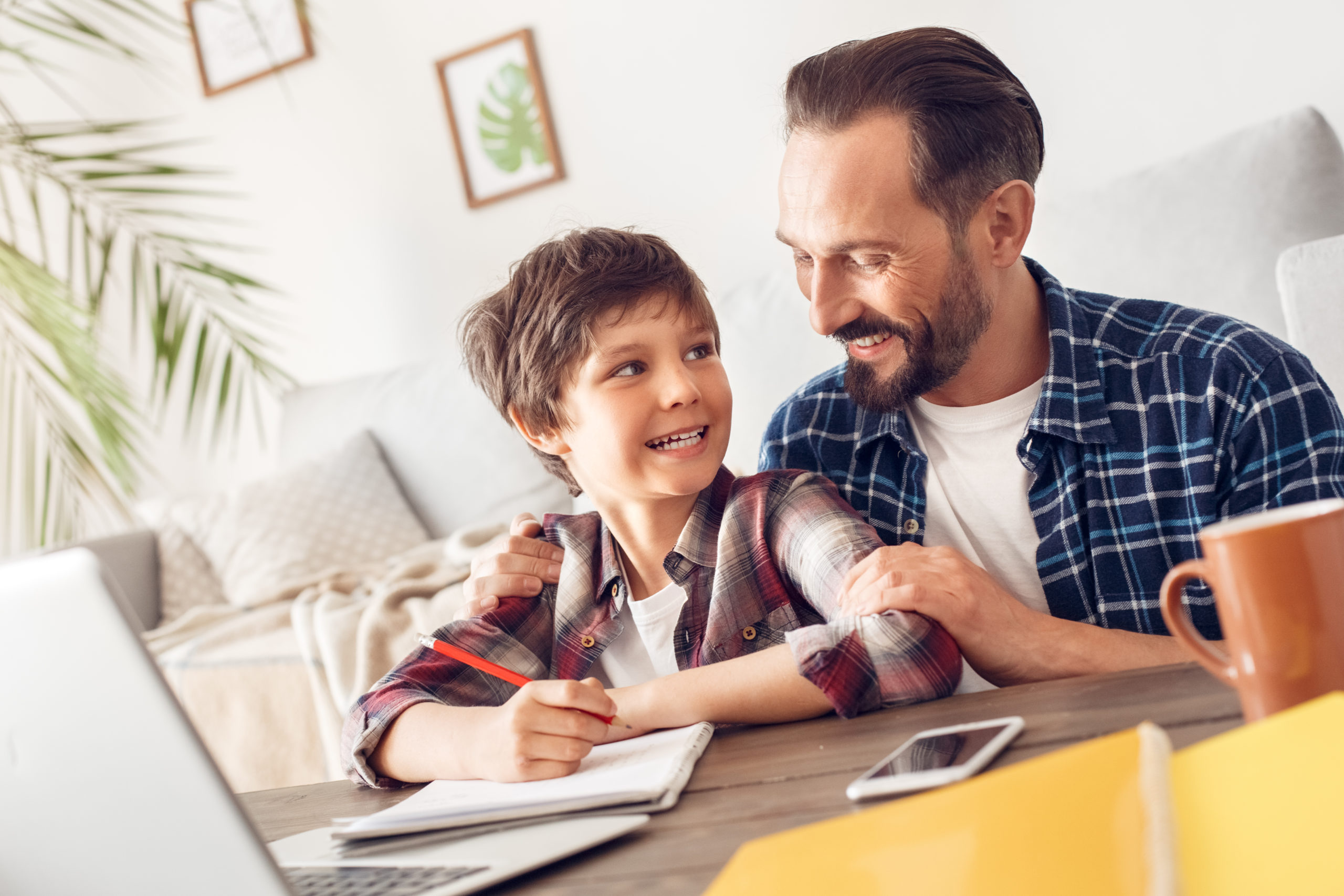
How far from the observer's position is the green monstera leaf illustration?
2922 mm

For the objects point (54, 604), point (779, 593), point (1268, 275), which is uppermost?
point (54, 604)

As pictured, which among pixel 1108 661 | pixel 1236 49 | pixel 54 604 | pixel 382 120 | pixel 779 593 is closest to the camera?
pixel 54 604

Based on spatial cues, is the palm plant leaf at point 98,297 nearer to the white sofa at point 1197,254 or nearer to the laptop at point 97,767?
the white sofa at point 1197,254

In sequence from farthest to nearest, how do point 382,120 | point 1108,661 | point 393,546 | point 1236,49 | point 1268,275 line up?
point 382,120, point 393,546, point 1236,49, point 1268,275, point 1108,661

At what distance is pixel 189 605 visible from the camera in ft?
8.83

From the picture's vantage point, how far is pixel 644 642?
114 cm

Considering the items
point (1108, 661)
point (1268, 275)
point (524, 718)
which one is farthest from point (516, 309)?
point (1268, 275)

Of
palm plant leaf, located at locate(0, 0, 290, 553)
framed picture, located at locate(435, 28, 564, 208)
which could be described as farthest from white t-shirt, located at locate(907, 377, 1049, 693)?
palm plant leaf, located at locate(0, 0, 290, 553)

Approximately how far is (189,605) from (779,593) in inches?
81.1

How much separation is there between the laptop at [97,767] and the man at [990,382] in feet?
1.86

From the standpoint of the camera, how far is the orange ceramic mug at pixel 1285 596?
493 millimetres

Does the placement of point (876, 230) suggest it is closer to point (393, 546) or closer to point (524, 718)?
point (524, 718)

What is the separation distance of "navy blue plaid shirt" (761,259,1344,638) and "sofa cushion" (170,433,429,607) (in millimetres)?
1698

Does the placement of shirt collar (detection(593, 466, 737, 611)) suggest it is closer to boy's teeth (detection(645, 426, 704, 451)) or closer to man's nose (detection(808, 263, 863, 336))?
boy's teeth (detection(645, 426, 704, 451))
